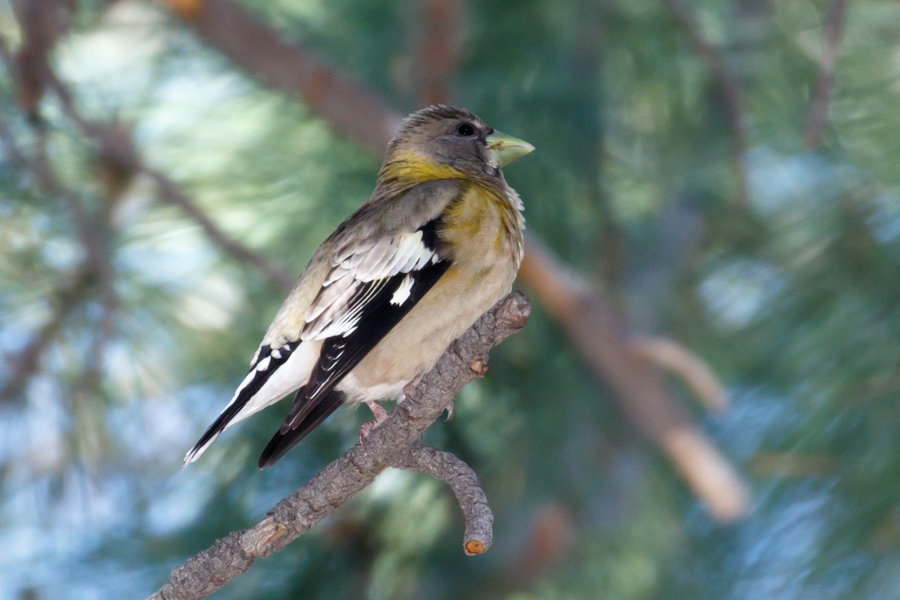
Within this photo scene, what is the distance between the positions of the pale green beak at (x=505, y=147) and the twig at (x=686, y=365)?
685 millimetres

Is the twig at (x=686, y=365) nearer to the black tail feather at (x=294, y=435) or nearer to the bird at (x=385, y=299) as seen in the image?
the bird at (x=385, y=299)

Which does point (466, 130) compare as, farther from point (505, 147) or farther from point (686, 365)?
point (686, 365)

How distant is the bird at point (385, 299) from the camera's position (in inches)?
72.5

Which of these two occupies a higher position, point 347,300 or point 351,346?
point 347,300

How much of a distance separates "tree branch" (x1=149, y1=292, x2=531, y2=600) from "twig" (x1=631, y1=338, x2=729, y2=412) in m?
1.05

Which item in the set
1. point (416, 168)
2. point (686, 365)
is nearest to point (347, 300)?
point (416, 168)

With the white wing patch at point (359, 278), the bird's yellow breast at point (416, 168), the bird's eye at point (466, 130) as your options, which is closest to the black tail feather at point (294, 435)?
the white wing patch at point (359, 278)

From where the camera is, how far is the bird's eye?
8.13 feet

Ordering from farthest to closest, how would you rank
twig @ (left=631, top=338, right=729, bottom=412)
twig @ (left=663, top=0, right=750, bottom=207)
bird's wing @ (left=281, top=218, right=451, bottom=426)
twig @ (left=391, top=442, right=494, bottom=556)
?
twig @ (left=663, top=0, right=750, bottom=207) < twig @ (left=631, top=338, right=729, bottom=412) < bird's wing @ (left=281, top=218, right=451, bottom=426) < twig @ (left=391, top=442, right=494, bottom=556)

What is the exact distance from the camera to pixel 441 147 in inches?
97.3

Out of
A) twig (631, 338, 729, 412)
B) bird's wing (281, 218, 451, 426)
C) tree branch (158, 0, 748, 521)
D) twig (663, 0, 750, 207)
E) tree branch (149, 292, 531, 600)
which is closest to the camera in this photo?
tree branch (149, 292, 531, 600)

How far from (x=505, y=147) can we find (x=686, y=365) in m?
0.73

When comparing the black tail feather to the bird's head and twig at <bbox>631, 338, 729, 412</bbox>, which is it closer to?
the bird's head

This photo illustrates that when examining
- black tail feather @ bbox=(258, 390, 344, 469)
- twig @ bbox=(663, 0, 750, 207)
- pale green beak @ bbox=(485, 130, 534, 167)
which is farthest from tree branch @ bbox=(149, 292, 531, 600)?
twig @ bbox=(663, 0, 750, 207)
